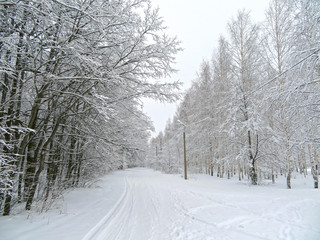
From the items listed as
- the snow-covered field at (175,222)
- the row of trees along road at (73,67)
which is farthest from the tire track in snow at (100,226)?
the row of trees along road at (73,67)

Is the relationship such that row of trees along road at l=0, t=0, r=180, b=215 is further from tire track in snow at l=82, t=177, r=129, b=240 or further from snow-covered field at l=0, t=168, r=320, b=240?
tire track in snow at l=82, t=177, r=129, b=240

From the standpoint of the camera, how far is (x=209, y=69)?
1950 cm

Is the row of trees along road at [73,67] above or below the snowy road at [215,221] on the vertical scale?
above

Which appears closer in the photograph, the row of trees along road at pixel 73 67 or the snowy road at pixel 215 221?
the snowy road at pixel 215 221

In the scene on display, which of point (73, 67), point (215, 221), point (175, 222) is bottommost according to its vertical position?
point (175, 222)

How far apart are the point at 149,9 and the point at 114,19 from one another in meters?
1.21

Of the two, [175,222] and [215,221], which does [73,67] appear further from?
[215,221]

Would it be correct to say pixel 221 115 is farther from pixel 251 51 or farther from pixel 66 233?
pixel 66 233

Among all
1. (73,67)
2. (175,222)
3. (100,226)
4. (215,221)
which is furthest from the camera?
(73,67)

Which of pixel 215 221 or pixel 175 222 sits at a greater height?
pixel 215 221

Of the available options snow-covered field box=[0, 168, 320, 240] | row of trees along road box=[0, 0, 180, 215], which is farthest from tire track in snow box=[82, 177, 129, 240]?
row of trees along road box=[0, 0, 180, 215]

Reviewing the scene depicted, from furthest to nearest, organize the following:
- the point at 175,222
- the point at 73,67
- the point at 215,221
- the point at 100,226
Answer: the point at 73,67
the point at 175,222
the point at 215,221
the point at 100,226

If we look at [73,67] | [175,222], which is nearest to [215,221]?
[175,222]

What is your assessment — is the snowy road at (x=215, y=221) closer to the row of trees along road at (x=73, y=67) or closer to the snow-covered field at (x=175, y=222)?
the snow-covered field at (x=175, y=222)
